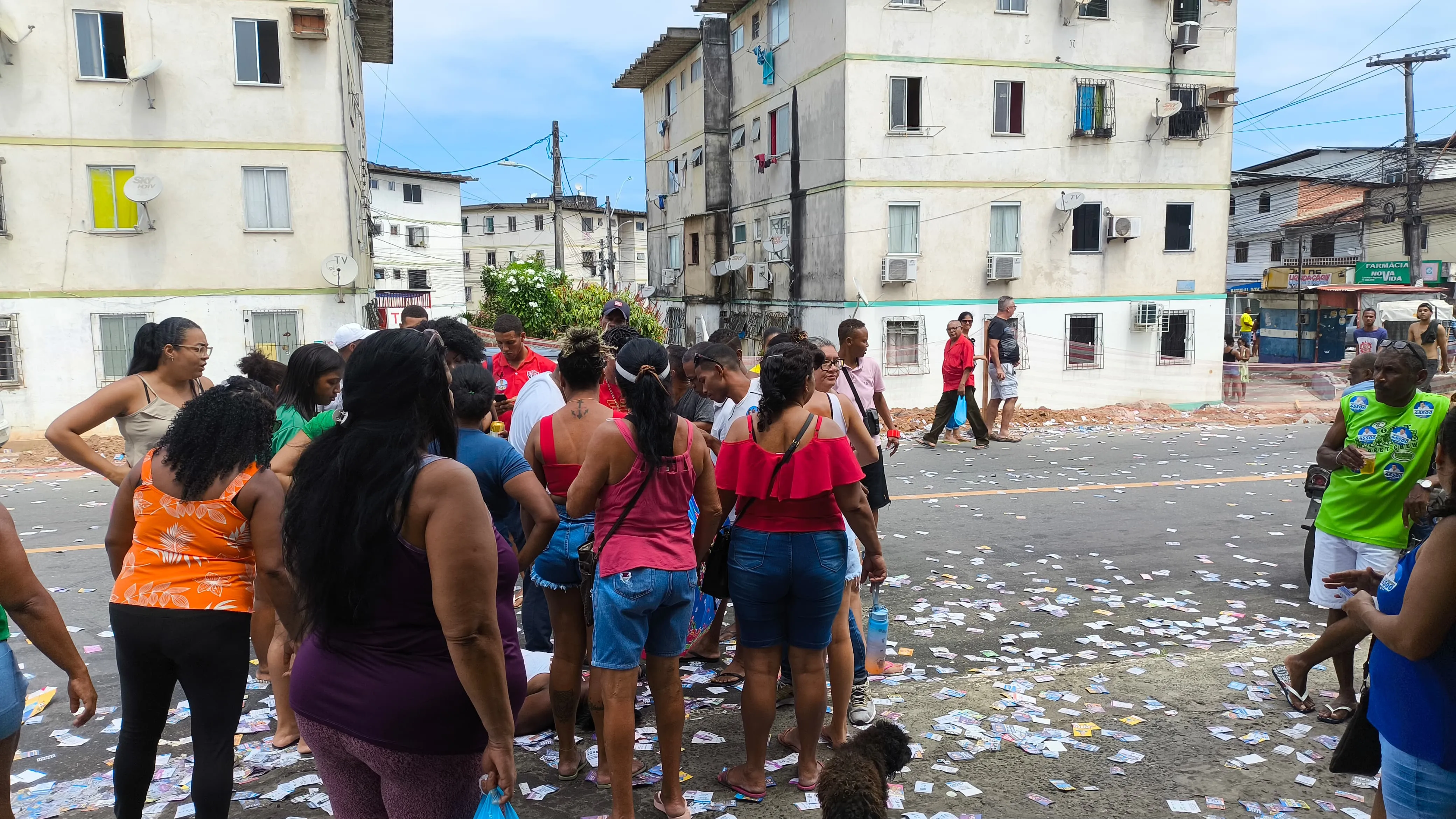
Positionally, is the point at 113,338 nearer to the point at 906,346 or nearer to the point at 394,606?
the point at 906,346

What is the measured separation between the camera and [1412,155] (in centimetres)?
3359

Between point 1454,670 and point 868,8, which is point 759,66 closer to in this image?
point 868,8

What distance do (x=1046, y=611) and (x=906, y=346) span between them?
1551 centimetres

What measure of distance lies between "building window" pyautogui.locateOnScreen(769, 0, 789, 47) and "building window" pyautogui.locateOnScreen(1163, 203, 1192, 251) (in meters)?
10.5

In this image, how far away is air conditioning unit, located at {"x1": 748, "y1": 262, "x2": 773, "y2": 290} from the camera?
25.7 meters

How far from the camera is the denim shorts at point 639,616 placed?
3641 mm

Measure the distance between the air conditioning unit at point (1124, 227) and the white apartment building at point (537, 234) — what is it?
42.8 m

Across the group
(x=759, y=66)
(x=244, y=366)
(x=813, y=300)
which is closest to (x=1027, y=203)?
(x=813, y=300)

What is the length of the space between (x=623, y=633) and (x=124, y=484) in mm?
1942

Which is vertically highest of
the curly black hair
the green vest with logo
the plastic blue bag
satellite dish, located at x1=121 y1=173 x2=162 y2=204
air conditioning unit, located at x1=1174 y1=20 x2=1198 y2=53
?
air conditioning unit, located at x1=1174 y1=20 x2=1198 y2=53

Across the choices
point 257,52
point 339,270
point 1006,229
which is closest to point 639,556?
point 339,270

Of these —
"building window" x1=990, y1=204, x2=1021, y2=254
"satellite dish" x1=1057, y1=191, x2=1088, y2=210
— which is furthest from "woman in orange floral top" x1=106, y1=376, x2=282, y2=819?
"satellite dish" x1=1057, y1=191, x2=1088, y2=210

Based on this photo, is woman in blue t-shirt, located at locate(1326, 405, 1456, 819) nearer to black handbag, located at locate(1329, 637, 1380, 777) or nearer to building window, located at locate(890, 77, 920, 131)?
black handbag, located at locate(1329, 637, 1380, 777)

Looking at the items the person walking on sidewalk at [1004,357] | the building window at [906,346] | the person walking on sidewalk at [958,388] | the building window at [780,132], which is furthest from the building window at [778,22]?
the person walking on sidewalk at [958,388]
